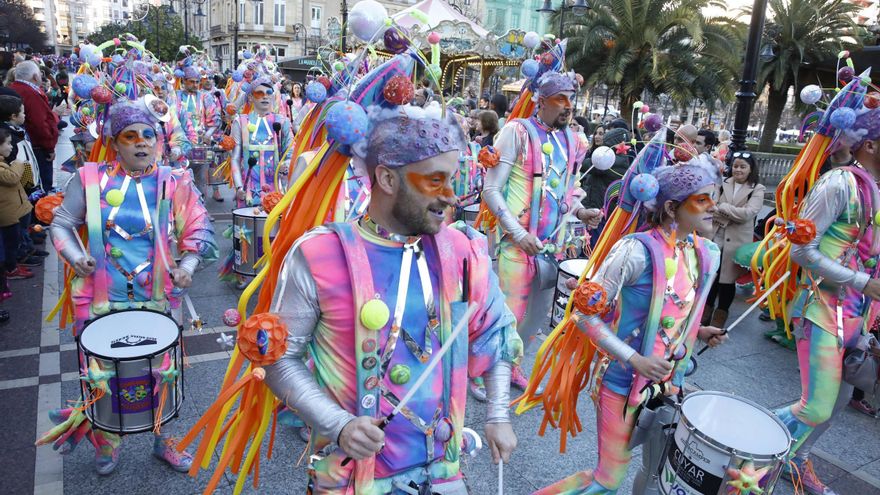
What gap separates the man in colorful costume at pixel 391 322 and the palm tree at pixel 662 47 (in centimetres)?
1633

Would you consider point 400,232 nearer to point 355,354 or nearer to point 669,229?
point 355,354

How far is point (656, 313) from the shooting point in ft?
9.03

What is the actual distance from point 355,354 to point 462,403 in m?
0.41

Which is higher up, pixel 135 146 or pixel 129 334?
pixel 135 146

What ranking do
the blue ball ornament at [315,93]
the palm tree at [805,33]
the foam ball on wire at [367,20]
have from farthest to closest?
the palm tree at [805,33] → the blue ball ornament at [315,93] → the foam ball on wire at [367,20]

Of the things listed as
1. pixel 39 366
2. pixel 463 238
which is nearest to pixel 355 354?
pixel 463 238

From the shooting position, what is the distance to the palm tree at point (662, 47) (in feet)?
55.2

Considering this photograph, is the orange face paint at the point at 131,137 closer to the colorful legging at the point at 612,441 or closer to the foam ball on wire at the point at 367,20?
the foam ball on wire at the point at 367,20

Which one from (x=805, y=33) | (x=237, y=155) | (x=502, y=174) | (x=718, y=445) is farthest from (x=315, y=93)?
(x=805, y=33)

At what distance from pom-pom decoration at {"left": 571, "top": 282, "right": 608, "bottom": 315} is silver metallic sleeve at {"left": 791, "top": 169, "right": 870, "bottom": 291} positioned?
156 cm

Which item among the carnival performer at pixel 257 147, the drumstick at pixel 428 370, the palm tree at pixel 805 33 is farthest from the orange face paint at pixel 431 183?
the palm tree at pixel 805 33

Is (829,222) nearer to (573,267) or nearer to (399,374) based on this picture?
(573,267)

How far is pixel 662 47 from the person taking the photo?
17.3 m

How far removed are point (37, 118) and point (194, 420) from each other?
6130 mm
